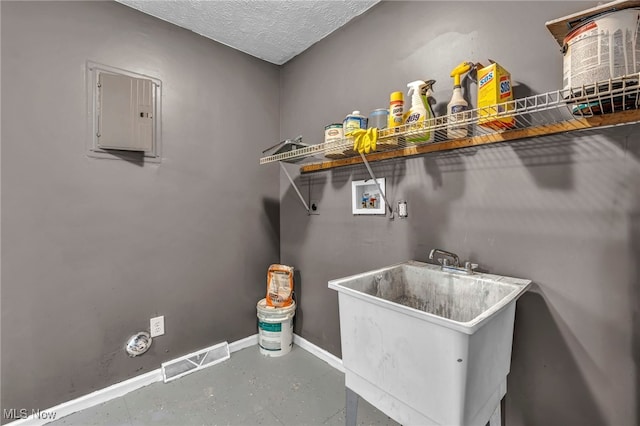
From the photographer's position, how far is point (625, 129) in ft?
3.09

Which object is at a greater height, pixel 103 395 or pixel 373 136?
pixel 373 136

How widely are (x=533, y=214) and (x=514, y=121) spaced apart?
39 cm

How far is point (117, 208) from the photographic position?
170 cm

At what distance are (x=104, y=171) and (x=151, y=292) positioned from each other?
809mm

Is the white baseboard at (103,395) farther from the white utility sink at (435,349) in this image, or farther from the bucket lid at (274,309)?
the white utility sink at (435,349)

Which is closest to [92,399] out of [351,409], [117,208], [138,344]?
[138,344]

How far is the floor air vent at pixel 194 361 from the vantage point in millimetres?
1836

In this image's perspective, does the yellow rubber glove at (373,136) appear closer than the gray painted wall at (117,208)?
Yes

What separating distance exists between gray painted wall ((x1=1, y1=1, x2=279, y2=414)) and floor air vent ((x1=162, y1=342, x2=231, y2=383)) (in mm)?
69

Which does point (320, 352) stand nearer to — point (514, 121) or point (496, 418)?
point (496, 418)

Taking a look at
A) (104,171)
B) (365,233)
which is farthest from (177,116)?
(365,233)

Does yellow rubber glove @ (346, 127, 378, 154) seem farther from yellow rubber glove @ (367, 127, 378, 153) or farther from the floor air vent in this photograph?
the floor air vent

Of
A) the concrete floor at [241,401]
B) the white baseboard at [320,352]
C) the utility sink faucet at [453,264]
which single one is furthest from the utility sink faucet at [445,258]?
the white baseboard at [320,352]

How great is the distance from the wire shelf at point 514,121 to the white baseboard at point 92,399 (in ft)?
5.73
